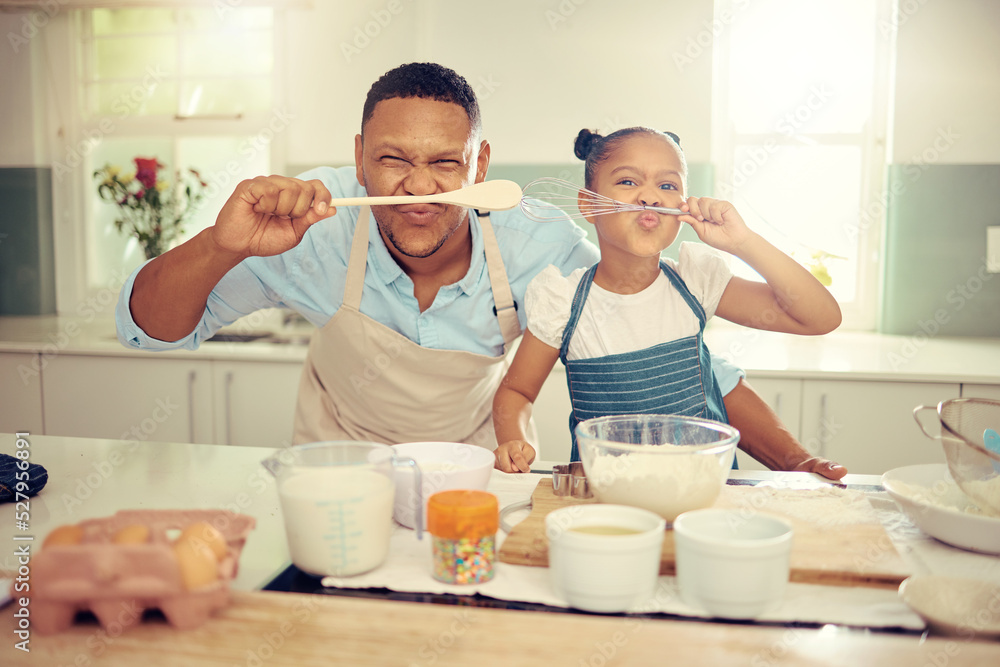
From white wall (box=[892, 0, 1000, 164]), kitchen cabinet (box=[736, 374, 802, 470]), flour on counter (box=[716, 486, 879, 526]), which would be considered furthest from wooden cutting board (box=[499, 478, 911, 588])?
white wall (box=[892, 0, 1000, 164])

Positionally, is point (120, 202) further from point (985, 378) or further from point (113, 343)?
point (985, 378)

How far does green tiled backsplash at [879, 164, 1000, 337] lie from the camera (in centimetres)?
261

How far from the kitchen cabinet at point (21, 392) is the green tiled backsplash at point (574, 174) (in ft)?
5.51

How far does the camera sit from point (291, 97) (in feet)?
9.33

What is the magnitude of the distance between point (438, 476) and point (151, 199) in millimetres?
2429

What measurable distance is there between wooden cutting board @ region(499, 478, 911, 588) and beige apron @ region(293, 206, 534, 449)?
0.58 meters

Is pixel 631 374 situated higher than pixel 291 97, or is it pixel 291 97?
pixel 291 97

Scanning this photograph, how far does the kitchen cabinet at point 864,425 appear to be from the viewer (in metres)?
2.17

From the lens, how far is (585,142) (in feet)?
4.60

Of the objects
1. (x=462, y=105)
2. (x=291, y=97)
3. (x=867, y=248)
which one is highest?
(x=291, y=97)

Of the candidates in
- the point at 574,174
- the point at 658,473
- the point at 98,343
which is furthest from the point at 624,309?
the point at 98,343

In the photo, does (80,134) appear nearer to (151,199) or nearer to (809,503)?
(151,199)

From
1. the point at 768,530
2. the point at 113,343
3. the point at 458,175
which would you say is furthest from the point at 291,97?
the point at 768,530

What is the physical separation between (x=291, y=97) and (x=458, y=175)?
1.76m
